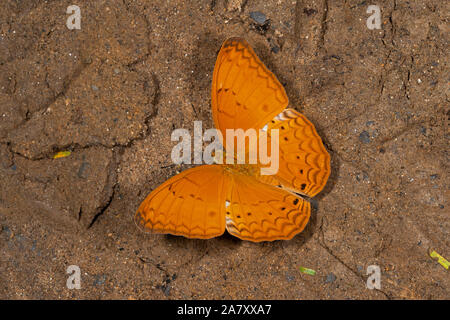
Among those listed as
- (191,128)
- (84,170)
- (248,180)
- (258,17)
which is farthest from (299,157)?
(84,170)

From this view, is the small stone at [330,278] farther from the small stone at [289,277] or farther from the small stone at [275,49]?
the small stone at [275,49]

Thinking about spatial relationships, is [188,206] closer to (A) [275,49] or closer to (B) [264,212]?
(B) [264,212]

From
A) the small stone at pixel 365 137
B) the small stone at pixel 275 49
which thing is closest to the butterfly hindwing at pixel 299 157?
the small stone at pixel 365 137

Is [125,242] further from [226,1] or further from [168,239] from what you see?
[226,1]

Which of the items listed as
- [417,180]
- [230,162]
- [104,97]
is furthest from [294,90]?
[104,97]

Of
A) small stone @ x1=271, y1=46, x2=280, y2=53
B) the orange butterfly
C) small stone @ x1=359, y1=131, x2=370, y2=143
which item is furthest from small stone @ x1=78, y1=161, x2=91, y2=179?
small stone @ x1=359, y1=131, x2=370, y2=143

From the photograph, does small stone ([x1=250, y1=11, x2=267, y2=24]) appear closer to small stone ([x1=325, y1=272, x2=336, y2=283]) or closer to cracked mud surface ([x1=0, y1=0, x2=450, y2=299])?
cracked mud surface ([x1=0, y1=0, x2=450, y2=299])
